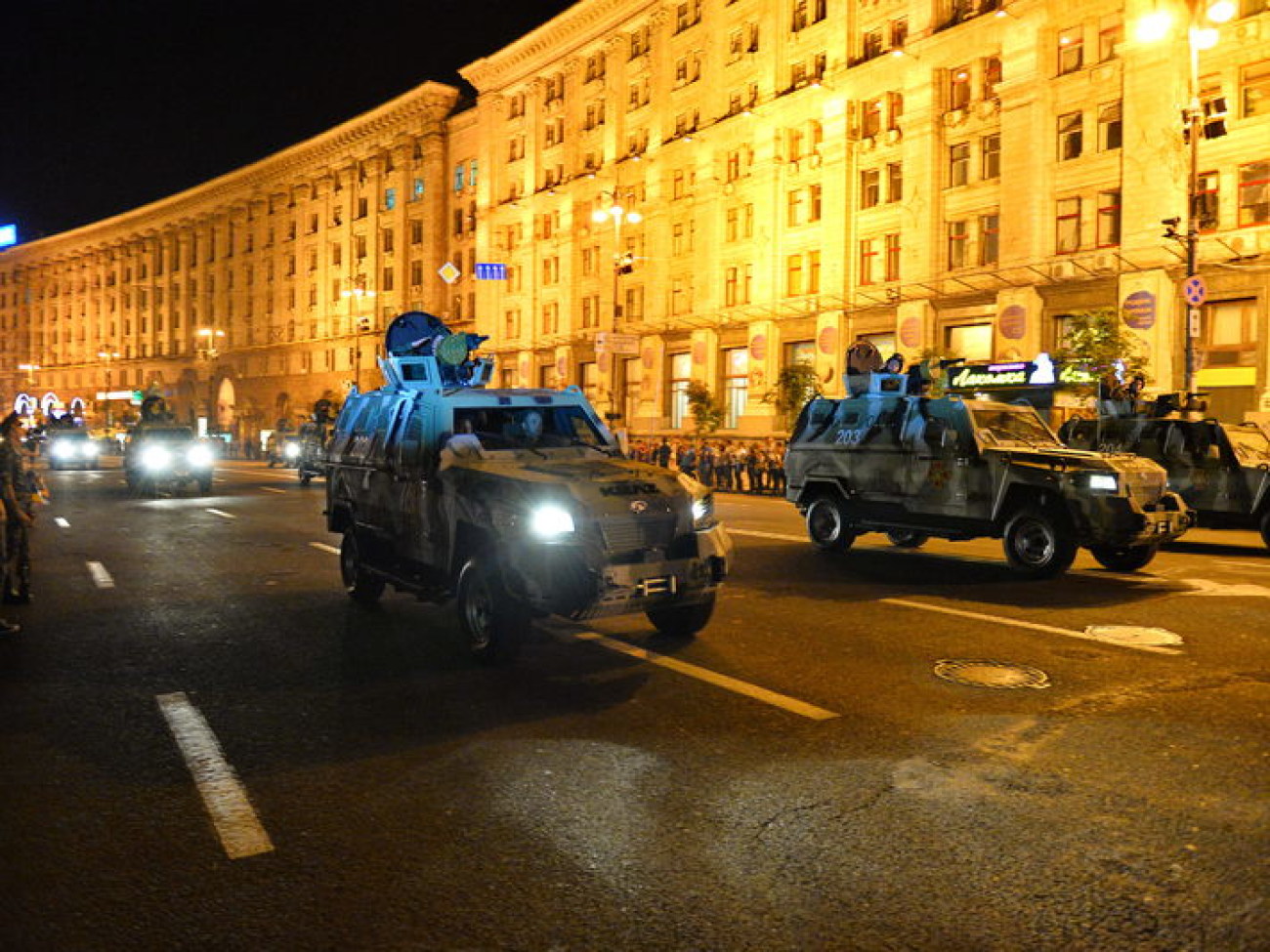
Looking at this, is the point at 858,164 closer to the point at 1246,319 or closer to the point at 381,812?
the point at 1246,319

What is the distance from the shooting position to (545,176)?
60469mm

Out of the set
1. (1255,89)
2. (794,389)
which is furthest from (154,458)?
(1255,89)

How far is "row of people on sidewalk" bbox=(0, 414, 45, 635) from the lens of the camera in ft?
31.0

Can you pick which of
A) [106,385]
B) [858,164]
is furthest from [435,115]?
[106,385]

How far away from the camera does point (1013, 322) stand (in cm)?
3500

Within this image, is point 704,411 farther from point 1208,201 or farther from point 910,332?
point 1208,201

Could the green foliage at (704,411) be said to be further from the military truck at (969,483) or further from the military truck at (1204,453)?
the military truck at (969,483)

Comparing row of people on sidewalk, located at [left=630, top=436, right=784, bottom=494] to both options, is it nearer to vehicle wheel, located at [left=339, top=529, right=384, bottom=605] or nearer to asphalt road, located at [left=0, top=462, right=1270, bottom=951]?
vehicle wheel, located at [left=339, top=529, right=384, bottom=605]

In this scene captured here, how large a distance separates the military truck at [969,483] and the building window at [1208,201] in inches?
826

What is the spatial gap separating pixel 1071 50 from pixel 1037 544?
92.8ft

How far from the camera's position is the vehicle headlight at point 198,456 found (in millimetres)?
27625

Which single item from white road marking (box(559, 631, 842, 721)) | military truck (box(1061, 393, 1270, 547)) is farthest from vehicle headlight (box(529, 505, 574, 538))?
military truck (box(1061, 393, 1270, 547))

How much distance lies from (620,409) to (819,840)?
164 ft

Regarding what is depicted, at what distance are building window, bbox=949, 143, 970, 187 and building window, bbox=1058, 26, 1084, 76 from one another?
421 centimetres
